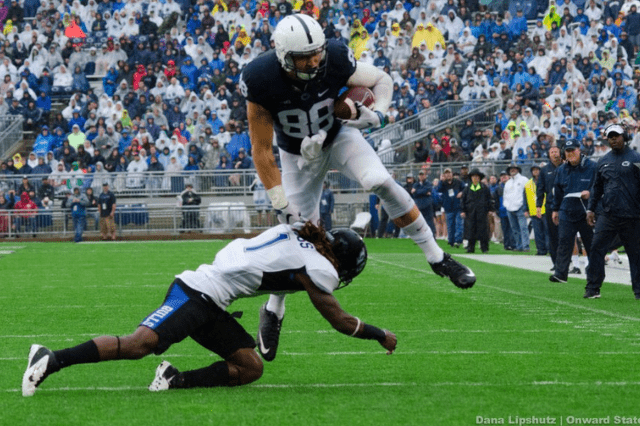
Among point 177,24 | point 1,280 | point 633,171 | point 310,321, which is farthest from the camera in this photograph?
point 177,24

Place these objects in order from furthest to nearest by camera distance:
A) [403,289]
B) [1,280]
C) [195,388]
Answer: [1,280] < [403,289] < [195,388]

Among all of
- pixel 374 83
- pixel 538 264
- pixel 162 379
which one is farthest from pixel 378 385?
pixel 538 264

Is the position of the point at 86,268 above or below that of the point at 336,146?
below

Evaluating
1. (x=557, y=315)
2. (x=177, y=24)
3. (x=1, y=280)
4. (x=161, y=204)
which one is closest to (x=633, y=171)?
(x=557, y=315)

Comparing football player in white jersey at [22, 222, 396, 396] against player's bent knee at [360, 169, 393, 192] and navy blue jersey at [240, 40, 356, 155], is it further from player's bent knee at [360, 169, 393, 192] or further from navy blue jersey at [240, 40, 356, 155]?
navy blue jersey at [240, 40, 356, 155]

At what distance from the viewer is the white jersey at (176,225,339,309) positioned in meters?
6.37

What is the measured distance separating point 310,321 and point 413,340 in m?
1.75

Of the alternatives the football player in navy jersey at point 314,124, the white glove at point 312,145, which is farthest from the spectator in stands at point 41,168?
the white glove at point 312,145

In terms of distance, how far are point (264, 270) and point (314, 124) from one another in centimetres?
195

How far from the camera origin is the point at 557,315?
1064 centimetres

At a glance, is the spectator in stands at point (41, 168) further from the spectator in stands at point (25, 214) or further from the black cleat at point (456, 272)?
the black cleat at point (456, 272)

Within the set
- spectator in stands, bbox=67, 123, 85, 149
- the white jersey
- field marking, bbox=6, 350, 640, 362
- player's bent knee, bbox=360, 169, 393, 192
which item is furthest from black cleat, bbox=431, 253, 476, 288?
spectator in stands, bbox=67, 123, 85, 149

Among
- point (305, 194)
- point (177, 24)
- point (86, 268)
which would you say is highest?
point (177, 24)

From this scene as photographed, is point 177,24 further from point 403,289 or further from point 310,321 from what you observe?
point 310,321
